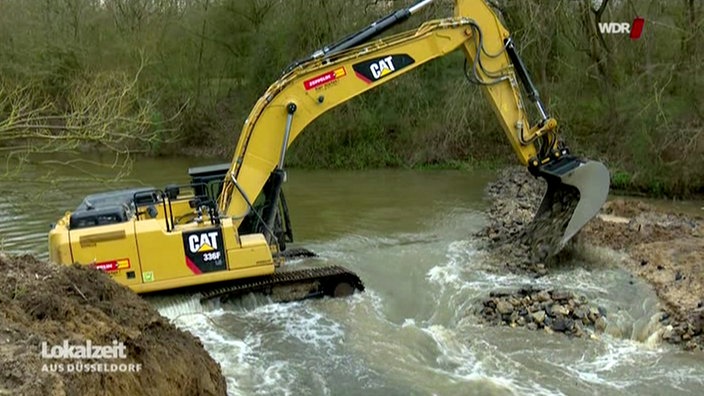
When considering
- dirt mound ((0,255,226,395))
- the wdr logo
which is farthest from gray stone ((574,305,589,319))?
the wdr logo

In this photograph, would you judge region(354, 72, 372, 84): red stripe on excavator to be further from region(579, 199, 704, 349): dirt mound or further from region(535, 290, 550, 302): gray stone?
region(579, 199, 704, 349): dirt mound

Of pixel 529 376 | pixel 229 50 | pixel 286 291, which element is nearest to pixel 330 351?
pixel 286 291

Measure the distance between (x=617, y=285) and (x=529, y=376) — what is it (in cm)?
304

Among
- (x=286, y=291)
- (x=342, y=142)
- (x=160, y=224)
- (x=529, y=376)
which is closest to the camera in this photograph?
(x=529, y=376)

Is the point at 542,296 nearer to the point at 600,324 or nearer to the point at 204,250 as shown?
the point at 600,324

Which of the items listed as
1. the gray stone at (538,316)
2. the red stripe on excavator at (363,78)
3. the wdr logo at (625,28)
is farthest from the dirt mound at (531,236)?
the wdr logo at (625,28)

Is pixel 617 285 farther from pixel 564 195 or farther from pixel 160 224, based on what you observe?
pixel 160 224

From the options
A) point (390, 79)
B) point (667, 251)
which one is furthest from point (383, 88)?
point (667, 251)

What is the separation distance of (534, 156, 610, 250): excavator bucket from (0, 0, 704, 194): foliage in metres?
6.86

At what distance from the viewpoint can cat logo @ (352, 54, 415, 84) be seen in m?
9.54

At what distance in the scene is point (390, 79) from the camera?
9.77m

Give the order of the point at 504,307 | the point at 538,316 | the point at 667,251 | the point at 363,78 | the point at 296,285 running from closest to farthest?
the point at 538,316, the point at 504,307, the point at 296,285, the point at 363,78, the point at 667,251

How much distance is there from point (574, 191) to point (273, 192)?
14.4 ft

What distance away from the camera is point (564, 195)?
10.3 m
